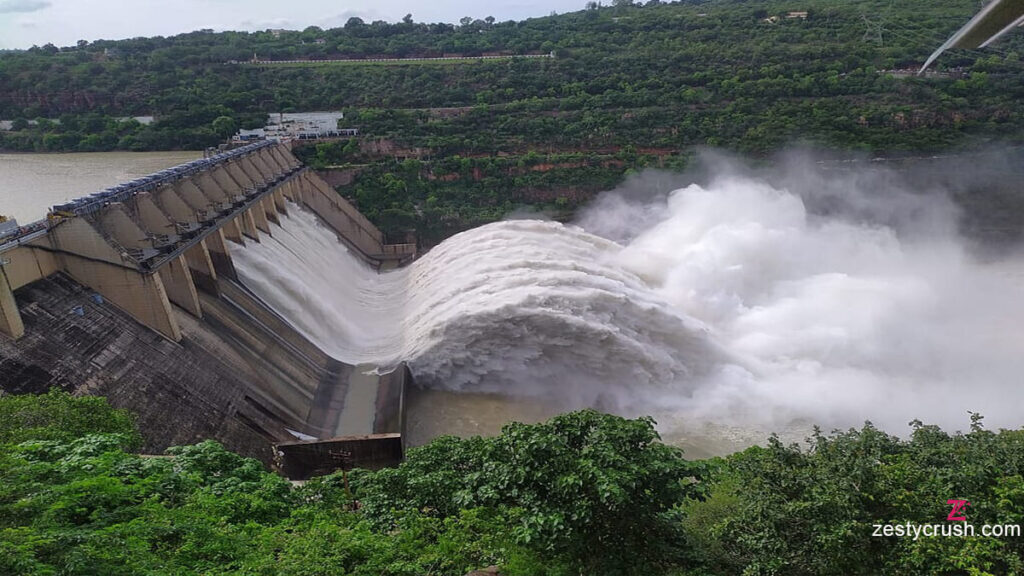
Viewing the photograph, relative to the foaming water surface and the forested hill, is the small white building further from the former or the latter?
the foaming water surface

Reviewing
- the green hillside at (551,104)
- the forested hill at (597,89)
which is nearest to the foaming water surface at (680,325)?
the green hillside at (551,104)

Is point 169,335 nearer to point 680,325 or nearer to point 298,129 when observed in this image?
point 680,325

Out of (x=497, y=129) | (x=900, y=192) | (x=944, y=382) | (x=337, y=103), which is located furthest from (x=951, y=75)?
(x=337, y=103)

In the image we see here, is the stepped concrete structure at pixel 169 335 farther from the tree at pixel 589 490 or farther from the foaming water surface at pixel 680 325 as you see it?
the tree at pixel 589 490

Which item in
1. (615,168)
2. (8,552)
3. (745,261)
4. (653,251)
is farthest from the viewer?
(615,168)

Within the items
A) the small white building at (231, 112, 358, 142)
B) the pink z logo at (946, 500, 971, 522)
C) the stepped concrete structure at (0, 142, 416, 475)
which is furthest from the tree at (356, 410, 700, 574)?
the small white building at (231, 112, 358, 142)

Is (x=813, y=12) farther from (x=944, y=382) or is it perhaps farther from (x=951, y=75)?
(x=944, y=382)
